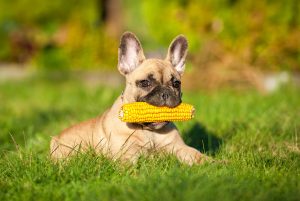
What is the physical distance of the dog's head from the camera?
17.7 feet

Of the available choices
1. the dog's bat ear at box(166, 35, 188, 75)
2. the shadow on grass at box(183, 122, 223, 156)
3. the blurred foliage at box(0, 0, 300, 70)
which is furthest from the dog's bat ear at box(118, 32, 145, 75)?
the blurred foliage at box(0, 0, 300, 70)

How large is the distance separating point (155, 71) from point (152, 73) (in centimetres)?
3

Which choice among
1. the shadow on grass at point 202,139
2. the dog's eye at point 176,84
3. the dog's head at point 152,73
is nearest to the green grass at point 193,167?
the shadow on grass at point 202,139

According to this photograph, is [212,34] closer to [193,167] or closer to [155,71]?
[155,71]

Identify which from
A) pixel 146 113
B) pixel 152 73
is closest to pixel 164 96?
pixel 146 113

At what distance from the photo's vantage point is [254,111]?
26.2 ft

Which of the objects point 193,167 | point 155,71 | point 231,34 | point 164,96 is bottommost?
point 193,167

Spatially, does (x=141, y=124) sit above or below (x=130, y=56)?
below

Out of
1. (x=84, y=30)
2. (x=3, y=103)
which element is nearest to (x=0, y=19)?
(x=84, y=30)

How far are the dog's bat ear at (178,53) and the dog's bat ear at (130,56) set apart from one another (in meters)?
0.29

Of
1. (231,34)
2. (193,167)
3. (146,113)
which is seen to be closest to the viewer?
(193,167)

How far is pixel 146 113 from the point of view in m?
5.34

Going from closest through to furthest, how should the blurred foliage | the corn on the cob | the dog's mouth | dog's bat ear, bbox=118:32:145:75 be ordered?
the corn on the cob, the dog's mouth, dog's bat ear, bbox=118:32:145:75, the blurred foliage

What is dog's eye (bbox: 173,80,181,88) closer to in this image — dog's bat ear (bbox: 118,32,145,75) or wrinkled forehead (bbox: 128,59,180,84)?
wrinkled forehead (bbox: 128,59,180,84)
